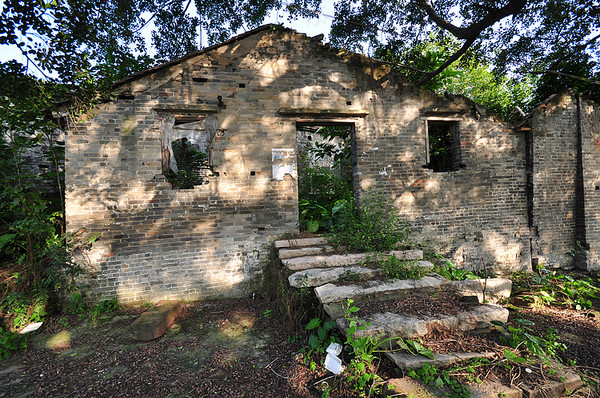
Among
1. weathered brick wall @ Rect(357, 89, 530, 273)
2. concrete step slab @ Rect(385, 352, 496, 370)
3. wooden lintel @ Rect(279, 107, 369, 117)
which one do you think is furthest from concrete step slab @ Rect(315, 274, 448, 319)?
wooden lintel @ Rect(279, 107, 369, 117)

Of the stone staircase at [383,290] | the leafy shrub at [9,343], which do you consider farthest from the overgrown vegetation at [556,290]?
the leafy shrub at [9,343]

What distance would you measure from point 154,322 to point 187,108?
153 inches

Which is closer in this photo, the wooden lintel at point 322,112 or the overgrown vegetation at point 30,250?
the overgrown vegetation at point 30,250

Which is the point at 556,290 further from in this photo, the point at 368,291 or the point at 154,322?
the point at 154,322

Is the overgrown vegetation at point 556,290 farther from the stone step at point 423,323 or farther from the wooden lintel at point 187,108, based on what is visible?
the wooden lintel at point 187,108

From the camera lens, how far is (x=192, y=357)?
3.16 meters

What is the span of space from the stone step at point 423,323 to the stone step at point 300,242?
2.10 meters

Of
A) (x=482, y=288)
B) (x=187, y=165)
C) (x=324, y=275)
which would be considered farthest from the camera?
(x=187, y=165)

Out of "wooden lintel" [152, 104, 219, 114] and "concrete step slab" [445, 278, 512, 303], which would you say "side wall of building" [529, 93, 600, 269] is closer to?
"concrete step slab" [445, 278, 512, 303]

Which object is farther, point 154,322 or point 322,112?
point 322,112

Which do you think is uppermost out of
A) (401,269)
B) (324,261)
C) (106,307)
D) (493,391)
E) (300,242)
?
(300,242)

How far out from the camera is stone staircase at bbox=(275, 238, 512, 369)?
2709 millimetres

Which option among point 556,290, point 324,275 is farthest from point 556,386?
point 556,290

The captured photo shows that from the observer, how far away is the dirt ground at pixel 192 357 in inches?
103
